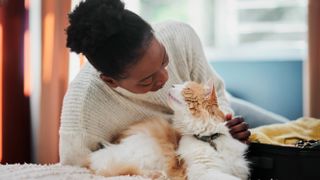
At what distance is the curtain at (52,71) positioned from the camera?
8.05ft

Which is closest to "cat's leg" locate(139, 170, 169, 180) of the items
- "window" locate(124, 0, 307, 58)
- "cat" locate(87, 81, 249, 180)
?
"cat" locate(87, 81, 249, 180)

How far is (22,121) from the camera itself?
256cm

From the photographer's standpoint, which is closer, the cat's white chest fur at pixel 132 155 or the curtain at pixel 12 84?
the cat's white chest fur at pixel 132 155

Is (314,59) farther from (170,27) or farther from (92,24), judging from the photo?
(92,24)

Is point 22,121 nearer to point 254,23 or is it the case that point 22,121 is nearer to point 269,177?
point 254,23

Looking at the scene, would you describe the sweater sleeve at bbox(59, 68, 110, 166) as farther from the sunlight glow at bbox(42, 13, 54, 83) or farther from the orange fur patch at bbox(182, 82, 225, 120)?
the sunlight glow at bbox(42, 13, 54, 83)

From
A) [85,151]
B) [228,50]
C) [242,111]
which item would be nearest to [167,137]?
[85,151]

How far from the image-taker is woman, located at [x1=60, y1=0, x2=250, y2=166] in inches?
37.3

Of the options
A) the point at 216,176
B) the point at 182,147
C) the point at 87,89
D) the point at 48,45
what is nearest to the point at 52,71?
the point at 48,45

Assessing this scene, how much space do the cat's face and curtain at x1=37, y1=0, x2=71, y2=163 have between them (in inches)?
57.6

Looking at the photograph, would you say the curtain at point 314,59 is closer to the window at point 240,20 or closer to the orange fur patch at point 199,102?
the window at point 240,20

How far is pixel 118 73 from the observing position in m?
1.02

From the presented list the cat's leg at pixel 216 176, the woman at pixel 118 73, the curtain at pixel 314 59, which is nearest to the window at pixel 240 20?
the curtain at pixel 314 59

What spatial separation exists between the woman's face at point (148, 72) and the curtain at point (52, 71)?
4.75 ft
